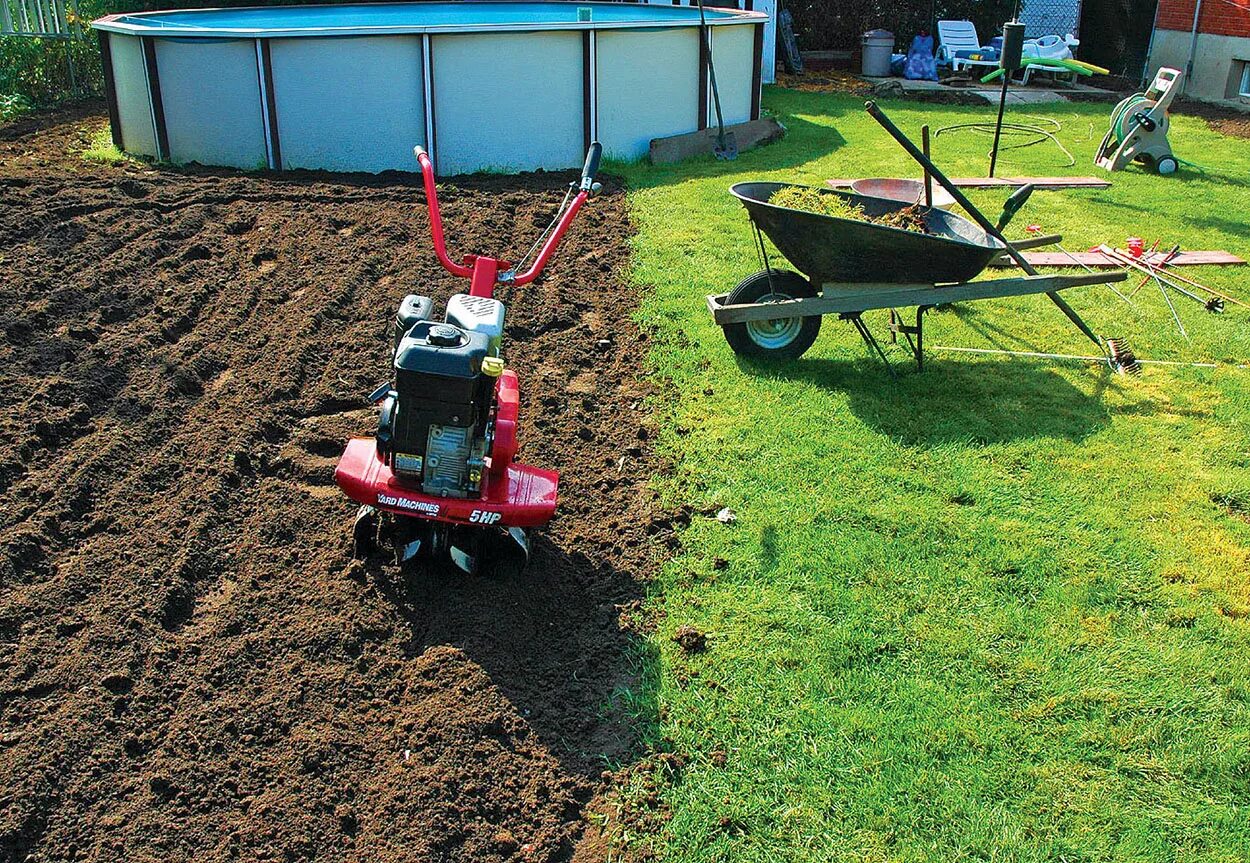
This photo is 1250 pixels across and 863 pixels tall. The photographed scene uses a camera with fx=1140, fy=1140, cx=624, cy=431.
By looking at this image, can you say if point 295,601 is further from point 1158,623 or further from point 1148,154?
point 1148,154

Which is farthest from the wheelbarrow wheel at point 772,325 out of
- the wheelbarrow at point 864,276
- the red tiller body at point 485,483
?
the red tiller body at point 485,483

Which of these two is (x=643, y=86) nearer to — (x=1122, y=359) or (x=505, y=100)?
(x=505, y=100)

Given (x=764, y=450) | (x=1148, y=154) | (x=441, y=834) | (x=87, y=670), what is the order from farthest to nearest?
1. (x=1148, y=154)
2. (x=764, y=450)
3. (x=87, y=670)
4. (x=441, y=834)

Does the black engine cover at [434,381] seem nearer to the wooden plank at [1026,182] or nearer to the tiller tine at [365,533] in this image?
the tiller tine at [365,533]

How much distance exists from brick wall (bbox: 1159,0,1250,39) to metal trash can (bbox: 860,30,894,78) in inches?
174

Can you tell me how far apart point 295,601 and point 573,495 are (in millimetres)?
1435

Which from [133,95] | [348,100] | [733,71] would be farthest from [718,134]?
[133,95]

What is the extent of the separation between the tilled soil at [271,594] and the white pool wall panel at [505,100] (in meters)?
4.07

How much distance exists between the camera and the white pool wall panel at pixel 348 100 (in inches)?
448

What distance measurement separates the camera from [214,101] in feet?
37.8

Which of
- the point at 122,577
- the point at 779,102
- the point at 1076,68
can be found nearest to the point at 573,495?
the point at 122,577

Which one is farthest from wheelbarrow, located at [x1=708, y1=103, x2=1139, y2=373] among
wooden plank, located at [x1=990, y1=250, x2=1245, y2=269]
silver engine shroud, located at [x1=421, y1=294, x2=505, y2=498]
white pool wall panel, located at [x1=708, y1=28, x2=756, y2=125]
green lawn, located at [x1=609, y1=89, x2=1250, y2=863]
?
white pool wall panel, located at [x1=708, y1=28, x2=756, y2=125]

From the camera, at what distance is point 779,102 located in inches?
656

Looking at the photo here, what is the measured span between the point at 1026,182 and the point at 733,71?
13.4ft
